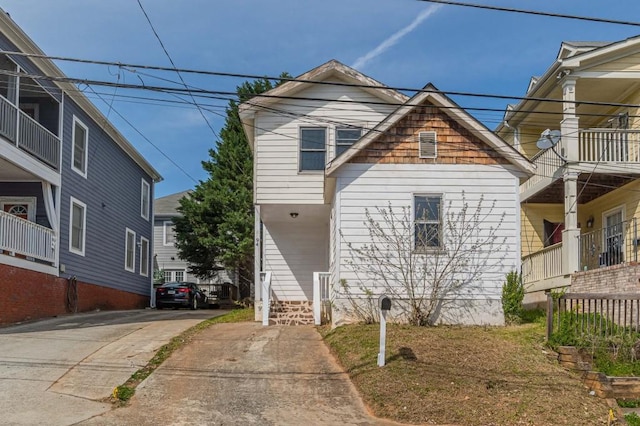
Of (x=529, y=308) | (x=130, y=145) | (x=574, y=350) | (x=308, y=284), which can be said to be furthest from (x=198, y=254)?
(x=574, y=350)

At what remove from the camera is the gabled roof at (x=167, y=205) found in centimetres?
4303

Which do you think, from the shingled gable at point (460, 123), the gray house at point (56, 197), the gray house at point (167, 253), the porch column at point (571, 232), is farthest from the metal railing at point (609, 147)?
the gray house at point (167, 253)

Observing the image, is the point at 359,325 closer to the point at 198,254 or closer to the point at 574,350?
the point at 574,350

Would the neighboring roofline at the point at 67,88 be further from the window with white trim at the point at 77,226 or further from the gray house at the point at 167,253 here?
the gray house at the point at 167,253

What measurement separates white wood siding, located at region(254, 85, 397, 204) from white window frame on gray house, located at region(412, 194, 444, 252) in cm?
375

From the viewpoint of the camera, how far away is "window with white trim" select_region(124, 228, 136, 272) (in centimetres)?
2670

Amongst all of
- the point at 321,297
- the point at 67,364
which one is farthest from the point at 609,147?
the point at 67,364

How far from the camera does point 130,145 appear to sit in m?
26.5

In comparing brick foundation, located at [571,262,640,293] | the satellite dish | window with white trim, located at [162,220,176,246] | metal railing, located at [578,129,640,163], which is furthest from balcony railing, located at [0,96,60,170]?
window with white trim, located at [162,220,176,246]

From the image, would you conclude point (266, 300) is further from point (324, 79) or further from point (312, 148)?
point (324, 79)

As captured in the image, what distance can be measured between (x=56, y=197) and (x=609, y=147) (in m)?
16.0

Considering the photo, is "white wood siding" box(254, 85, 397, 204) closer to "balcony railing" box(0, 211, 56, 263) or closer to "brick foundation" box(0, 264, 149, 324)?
"balcony railing" box(0, 211, 56, 263)

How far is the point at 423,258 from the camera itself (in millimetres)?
14898

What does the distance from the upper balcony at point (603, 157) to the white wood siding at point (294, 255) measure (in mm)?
6858
